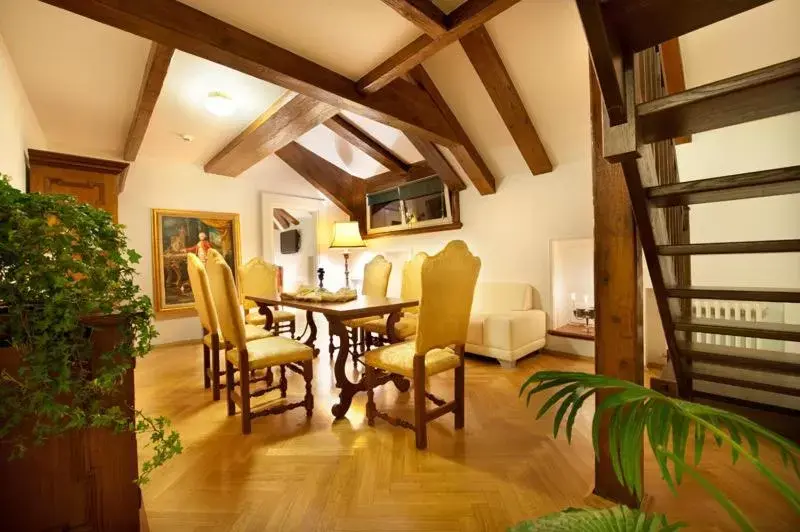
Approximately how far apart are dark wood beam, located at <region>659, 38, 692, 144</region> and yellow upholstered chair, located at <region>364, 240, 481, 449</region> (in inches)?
80.3

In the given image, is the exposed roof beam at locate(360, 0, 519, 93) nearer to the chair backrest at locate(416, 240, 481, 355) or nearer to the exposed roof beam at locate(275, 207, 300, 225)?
the chair backrest at locate(416, 240, 481, 355)

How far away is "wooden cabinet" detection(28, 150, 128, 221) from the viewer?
2611 millimetres

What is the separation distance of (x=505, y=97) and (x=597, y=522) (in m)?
3.28

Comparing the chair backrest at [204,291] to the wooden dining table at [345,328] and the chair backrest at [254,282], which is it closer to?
the wooden dining table at [345,328]

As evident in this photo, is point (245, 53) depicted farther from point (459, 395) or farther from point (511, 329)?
point (511, 329)

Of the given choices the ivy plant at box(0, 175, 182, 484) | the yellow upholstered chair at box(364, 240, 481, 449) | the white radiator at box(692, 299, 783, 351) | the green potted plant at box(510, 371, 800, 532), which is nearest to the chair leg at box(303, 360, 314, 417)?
the yellow upholstered chair at box(364, 240, 481, 449)

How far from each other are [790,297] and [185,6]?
3260mm

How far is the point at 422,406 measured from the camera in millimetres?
2018

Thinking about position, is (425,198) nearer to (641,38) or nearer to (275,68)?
(275,68)

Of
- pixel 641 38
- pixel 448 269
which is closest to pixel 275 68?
pixel 448 269

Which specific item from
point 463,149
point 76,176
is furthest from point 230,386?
point 463,149

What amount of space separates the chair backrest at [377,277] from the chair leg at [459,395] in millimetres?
1893

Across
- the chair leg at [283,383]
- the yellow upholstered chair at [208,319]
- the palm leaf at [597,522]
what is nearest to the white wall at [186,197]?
the yellow upholstered chair at [208,319]

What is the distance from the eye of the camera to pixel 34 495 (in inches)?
41.4
